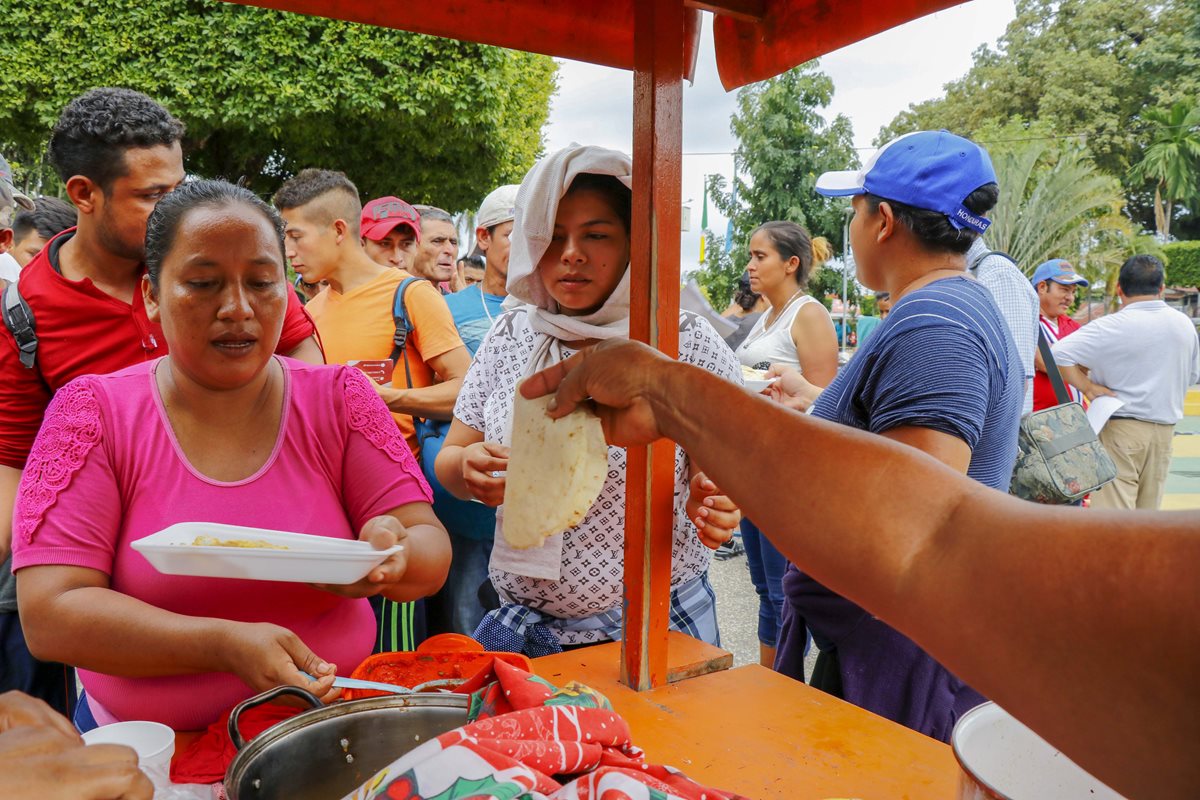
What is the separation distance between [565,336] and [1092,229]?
103 feet

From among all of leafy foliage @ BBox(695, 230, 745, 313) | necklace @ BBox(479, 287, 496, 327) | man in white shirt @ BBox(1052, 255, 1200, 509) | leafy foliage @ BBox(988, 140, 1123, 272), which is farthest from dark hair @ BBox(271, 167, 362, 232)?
leafy foliage @ BBox(988, 140, 1123, 272)

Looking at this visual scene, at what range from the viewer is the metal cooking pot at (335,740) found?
1.03 metres

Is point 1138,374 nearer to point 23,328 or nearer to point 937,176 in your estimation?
point 937,176

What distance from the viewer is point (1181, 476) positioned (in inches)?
345

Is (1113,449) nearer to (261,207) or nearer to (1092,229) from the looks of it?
(261,207)

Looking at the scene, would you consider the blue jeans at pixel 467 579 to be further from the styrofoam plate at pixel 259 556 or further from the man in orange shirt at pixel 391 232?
the man in orange shirt at pixel 391 232

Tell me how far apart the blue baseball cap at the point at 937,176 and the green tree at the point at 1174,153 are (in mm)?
38562

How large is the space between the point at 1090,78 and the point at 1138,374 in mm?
35824

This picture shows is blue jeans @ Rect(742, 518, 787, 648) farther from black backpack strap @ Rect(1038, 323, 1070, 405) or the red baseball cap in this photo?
the red baseball cap

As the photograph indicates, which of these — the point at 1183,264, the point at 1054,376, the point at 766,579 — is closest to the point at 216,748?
the point at 766,579

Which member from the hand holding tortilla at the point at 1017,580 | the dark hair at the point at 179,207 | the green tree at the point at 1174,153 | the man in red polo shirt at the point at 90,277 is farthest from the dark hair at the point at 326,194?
the green tree at the point at 1174,153

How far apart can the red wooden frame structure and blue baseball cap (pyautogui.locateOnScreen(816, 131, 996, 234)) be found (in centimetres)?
49

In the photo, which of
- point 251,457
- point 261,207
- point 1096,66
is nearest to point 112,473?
point 251,457

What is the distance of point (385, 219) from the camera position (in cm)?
473
